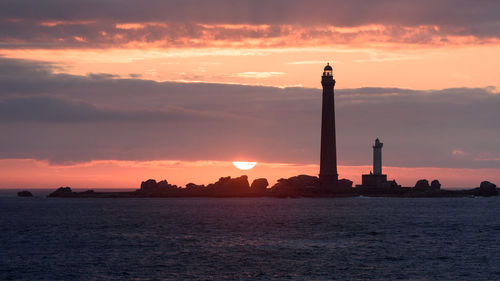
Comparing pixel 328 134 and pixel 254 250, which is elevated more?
pixel 328 134

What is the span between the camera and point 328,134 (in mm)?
177375

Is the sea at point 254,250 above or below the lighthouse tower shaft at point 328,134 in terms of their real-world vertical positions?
below

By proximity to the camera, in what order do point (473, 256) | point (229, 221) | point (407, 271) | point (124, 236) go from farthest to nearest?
1. point (229, 221)
2. point (124, 236)
3. point (473, 256)
4. point (407, 271)

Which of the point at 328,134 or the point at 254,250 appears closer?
the point at 254,250

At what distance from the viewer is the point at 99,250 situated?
243 ft

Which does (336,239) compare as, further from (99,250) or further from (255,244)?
(99,250)

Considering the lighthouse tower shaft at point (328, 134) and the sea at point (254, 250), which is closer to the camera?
the sea at point (254, 250)

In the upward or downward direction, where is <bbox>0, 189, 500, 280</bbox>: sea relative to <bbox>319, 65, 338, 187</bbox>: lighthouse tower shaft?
downward

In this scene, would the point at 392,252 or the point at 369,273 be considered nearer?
the point at 369,273

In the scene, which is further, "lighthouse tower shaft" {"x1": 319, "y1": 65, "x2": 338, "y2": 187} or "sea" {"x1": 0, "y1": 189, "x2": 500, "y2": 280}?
"lighthouse tower shaft" {"x1": 319, "y1": 65, "x2": 338, "y2": 187}

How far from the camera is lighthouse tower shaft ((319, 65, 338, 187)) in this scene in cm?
17750

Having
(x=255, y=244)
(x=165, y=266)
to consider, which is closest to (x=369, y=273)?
(x=165, y=266)

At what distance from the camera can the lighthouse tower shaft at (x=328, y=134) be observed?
178 m

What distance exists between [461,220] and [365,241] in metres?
42.1
